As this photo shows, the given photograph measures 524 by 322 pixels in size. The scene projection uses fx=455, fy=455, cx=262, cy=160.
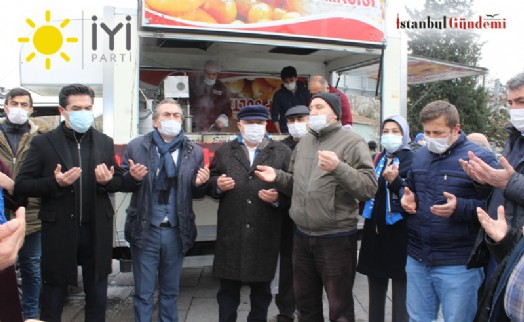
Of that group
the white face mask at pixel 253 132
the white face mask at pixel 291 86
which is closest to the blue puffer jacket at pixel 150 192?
the white face mask at pixel 253 132

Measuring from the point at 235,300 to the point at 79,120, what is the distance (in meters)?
1.90

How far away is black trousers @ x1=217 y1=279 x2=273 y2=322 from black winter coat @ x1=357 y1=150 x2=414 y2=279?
82 cm

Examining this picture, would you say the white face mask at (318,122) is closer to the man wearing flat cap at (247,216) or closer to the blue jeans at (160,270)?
the man wearing flat cap at (247,216)

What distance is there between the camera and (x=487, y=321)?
87.9 inches

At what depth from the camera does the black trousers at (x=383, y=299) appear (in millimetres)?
3629

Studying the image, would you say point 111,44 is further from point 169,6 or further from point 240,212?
point 240,212

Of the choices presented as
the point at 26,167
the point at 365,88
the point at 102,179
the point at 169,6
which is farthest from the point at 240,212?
the point at 365,88

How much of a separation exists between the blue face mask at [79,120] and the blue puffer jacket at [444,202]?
246cm

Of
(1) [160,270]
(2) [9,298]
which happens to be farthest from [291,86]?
(2) [9,298]

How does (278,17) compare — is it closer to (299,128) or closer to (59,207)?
(299,128)

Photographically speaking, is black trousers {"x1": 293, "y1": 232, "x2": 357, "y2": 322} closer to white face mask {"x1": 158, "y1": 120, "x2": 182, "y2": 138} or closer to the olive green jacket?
the olive green jacket

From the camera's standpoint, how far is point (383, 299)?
3746 millimetres

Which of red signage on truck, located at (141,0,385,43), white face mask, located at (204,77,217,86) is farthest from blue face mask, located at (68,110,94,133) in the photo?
white face mask, located at (204,77,217,86)

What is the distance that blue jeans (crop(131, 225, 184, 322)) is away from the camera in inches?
142
